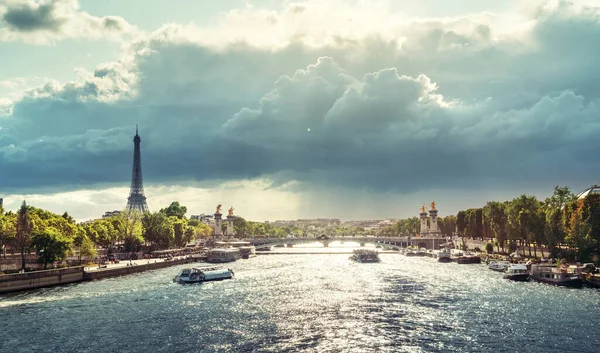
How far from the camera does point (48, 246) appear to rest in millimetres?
106375

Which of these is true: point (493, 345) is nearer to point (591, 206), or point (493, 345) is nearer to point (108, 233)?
point (591, 206)

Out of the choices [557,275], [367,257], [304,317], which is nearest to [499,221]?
[367,257]

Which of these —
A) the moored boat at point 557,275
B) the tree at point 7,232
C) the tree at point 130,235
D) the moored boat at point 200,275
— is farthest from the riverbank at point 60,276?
the moored boat at point 557,275

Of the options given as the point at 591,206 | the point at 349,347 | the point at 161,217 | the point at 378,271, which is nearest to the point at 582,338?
the point at 349,347

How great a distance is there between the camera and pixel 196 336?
60.8 metres

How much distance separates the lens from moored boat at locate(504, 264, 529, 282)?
107562 millimetres

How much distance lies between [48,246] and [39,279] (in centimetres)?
935

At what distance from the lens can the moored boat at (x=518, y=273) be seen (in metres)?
108

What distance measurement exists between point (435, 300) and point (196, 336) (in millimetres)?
40851

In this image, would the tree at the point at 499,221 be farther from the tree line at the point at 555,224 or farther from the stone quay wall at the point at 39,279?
the stone quay wall at the point at 39,279

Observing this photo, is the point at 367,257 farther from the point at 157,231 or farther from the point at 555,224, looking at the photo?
the point at 157,231

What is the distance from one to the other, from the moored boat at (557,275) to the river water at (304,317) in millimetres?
3323

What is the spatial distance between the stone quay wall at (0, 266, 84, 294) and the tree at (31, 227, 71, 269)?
3860 millimetres

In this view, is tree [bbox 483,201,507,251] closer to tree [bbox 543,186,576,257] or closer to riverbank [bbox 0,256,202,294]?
tree [bbox 543,186,576,257]
